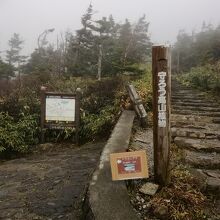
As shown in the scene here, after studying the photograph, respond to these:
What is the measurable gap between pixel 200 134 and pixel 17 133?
17.6ft

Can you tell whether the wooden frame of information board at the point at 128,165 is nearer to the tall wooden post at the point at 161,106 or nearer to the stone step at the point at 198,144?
the tall wooden post at the point at 161,106

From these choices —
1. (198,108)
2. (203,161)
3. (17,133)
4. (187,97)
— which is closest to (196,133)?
(203,161)

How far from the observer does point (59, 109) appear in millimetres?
9938

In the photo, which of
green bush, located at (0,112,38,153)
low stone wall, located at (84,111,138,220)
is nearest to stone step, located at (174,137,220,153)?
low stone wall, located at (84,111,138,220)

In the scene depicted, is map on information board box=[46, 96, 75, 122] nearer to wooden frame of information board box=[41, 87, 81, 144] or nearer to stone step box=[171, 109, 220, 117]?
wooden frame of information board box=[41, 87, 81, 144]

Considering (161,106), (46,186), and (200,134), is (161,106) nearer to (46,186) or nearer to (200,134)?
(46,186)

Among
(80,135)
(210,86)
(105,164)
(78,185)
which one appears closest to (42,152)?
(80,135)

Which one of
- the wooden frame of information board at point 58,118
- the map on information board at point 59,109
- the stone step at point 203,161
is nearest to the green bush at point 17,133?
the wooden frame of information board at point 58,118

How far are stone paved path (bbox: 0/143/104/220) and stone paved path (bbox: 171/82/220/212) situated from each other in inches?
70.3

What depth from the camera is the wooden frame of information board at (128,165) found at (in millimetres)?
4020

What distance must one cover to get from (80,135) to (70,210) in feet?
18.7

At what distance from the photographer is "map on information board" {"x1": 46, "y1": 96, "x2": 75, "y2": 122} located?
32.5 feet

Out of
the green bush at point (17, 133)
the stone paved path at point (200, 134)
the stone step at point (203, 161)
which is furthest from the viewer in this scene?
the green bush at point (17, 133)

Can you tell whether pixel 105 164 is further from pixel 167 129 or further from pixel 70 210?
pixel 167 129
